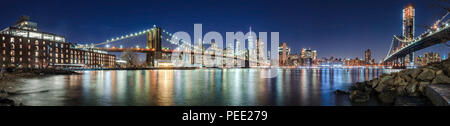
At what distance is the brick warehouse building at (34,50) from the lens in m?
63.6

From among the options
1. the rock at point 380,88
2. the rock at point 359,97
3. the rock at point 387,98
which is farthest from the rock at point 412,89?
the rock at point 359,97

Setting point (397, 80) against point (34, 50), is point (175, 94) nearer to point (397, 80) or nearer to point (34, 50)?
point (397, 80)

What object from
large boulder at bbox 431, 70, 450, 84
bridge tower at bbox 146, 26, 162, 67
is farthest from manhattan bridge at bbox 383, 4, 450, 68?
bridge tower at bbox 146, 26, 162, 67

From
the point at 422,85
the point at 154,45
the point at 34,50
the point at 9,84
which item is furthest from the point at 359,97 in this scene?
the point at 34,50

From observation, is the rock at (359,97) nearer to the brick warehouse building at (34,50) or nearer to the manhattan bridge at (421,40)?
the manhattan bridge at (421,40)

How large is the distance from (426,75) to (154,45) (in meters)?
71.3

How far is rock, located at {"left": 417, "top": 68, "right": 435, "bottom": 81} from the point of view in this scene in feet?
34.9

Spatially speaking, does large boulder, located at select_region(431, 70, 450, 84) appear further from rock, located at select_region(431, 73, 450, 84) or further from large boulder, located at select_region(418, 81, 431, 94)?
large boulder, located at select_region(418, 81, 431, 94)
